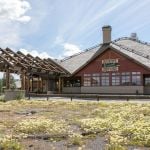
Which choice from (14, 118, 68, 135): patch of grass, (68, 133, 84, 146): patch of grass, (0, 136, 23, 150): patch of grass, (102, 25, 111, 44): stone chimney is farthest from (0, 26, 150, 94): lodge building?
(0, 136, 23, 150): patch of grass

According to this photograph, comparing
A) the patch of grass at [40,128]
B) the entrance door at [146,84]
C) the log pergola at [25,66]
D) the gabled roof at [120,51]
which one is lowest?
the patch of grass at [40,128]

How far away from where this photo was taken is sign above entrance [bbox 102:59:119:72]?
5644 centimetres

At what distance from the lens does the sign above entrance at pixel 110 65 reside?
185ft

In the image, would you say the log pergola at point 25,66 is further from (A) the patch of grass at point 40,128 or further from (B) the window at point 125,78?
(A) the patch of grass at point 40,128

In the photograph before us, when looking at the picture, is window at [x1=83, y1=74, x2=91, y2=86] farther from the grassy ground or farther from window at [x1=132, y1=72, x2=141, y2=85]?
the grassy ground

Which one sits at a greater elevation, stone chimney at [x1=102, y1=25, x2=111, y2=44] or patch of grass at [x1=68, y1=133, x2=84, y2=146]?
stone chimney at [x1=102, y1=25, x2=111, y2=44]

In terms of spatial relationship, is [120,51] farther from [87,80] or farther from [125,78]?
[87,80]

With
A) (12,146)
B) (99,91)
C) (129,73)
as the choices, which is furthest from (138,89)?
(12,146)

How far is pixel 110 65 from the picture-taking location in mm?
56875

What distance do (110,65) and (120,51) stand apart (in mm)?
2807

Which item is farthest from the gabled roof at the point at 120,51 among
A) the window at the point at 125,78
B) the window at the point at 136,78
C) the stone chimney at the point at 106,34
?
the window at the point at 125,78

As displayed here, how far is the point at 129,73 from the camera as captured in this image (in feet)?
180

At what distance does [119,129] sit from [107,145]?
3192 mm

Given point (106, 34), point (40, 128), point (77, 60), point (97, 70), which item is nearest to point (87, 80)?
point (97, 70)
